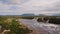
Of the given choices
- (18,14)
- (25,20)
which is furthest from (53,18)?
(18,14)

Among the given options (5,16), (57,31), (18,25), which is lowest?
(57,31)

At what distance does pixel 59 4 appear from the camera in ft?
4.87

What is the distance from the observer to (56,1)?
1.49 meters

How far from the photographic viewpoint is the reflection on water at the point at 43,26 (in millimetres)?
1477

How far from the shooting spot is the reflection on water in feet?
4.84

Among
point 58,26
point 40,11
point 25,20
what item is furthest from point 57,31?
point 25,20

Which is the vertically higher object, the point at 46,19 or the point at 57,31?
the point at 46,19

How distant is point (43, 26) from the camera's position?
1494 mm

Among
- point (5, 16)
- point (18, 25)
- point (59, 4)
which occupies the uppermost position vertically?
point (59, 4)

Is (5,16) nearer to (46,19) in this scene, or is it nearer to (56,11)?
(46,19)

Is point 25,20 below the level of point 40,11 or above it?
below

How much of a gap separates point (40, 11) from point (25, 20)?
248mm

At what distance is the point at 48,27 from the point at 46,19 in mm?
114

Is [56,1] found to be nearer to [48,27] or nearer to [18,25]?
[48,27]
